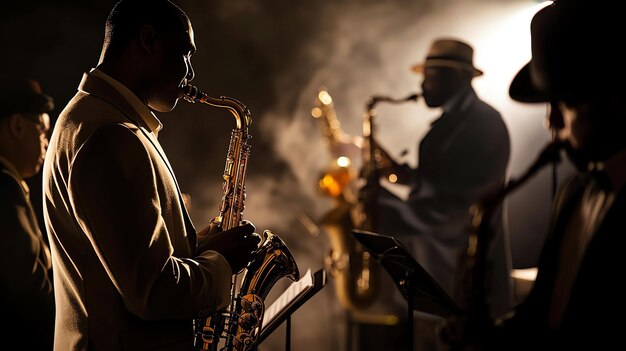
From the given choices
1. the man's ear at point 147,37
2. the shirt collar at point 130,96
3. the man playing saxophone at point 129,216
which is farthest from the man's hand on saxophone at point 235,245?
the man's ear at point 147,37

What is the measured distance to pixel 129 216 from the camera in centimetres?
182

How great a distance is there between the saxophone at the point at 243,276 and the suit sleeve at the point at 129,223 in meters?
0.52

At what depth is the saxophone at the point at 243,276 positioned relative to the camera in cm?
245

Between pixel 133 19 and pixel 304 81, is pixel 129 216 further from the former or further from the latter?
pixel 304 81

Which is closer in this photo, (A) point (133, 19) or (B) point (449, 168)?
(A) point (133, 19)

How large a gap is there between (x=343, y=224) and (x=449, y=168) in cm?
121

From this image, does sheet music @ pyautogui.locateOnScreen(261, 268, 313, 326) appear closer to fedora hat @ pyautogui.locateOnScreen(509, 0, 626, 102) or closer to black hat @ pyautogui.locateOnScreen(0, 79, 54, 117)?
fedora hat @ pyautogui.locateOnScreen(509, 0, 626, 102)

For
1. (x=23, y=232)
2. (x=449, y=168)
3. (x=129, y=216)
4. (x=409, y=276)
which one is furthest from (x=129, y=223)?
(x=449, y=168)

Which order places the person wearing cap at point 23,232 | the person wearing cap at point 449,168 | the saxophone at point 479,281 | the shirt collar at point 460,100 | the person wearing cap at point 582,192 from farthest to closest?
the shirt collar at point 460,100
the person wearing cap at point 449,168
the person wearing cap at point 23,232
the saxophone at point 479,281
the person wearing cap at point 582,192

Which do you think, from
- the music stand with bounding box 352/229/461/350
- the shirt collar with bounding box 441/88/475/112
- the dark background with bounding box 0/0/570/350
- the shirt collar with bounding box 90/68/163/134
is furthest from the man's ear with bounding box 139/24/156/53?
the dark background with bounding box 0/0/570/350

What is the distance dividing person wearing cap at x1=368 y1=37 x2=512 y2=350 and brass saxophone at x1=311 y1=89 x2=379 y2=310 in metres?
0.58

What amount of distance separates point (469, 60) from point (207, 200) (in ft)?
7.71

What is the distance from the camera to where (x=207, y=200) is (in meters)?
5.57

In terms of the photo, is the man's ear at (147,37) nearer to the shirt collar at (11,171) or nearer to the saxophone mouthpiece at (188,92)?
the saxophone mouthpiece at (188,92)
